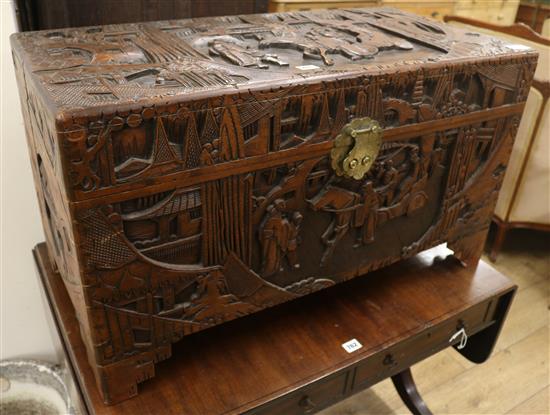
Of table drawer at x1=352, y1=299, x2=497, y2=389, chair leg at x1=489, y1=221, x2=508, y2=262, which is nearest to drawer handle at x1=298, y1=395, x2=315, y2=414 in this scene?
table drawer at x1=352, y1=299, x2=497, y2=389

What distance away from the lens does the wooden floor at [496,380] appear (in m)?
1.50

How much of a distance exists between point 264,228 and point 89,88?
33 cm

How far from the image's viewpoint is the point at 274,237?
848 millimetres

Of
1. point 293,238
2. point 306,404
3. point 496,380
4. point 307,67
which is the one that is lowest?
point 496,380

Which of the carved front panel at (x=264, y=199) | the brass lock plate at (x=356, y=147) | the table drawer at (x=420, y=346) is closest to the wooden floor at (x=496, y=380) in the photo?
the table drawer at (x=420, y=346)

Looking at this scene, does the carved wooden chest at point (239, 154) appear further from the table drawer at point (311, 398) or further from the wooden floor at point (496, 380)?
the wooden floor at point (496, 380)

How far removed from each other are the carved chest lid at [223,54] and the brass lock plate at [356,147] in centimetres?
8

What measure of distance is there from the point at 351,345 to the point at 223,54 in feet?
1.90

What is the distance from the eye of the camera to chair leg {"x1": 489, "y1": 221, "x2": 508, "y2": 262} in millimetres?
2012

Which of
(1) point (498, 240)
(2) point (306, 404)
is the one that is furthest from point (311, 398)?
(1) point (498, 240)

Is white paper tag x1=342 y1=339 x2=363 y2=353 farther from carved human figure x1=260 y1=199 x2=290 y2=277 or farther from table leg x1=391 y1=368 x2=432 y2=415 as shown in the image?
table leg x1=391 y1=368 x2=432 y2=415

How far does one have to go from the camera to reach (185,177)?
0.71m

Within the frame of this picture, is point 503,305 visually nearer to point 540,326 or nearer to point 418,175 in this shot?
point 418,175

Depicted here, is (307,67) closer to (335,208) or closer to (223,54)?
(223,54)
